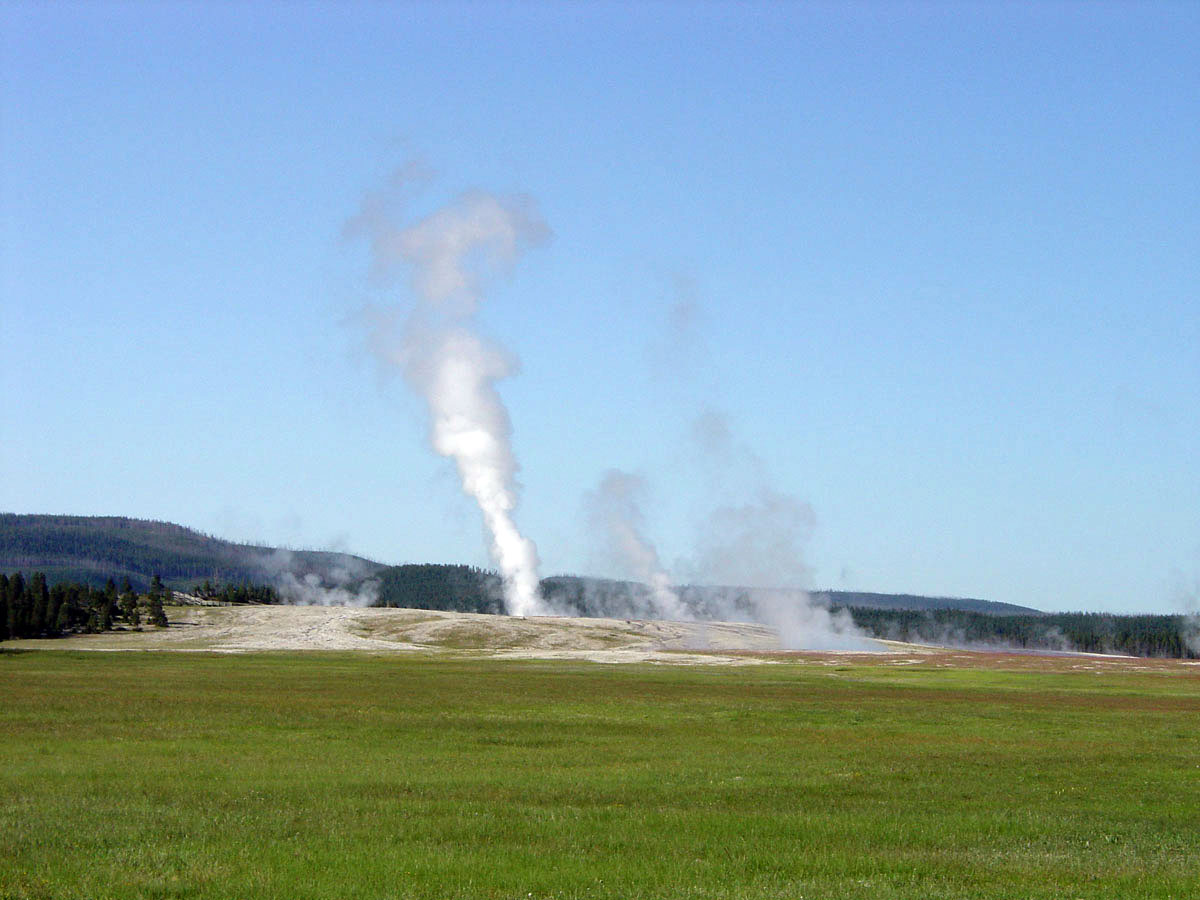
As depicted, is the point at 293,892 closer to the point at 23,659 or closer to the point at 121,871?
the point at 121,871

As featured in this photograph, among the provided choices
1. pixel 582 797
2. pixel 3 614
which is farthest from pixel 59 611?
pixel 582 797

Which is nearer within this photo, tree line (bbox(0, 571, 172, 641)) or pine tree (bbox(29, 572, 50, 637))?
tree line (bbox(0, 571, 172, 641))

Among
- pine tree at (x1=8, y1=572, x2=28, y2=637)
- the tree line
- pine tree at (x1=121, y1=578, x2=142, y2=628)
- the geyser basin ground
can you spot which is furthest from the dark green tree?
pine tree at (x1=121, y1=578, x2=142, y2=628)

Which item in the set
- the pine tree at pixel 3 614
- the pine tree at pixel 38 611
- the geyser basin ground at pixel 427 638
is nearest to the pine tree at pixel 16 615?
the pine tree at pixel 3 614

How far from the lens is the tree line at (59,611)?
6368 inches

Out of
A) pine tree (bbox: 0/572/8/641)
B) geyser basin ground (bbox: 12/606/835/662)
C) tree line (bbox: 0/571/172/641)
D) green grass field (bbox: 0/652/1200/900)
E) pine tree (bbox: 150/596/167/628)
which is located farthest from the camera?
pine tree (bbox: 150/596/167/628)

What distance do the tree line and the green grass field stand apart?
105m

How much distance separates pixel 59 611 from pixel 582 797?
16141 cm

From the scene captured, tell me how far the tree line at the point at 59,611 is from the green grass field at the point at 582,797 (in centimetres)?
10468

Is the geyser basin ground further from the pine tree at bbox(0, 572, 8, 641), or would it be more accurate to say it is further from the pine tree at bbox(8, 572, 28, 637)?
the pine tree at bbox(0, 572, 8, 641)

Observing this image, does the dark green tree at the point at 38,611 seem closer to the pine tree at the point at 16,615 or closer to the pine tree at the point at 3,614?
the pine tree at the point at 16,615

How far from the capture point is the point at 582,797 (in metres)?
29.8

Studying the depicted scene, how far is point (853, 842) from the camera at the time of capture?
23.8 m

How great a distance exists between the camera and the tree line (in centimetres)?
16175
